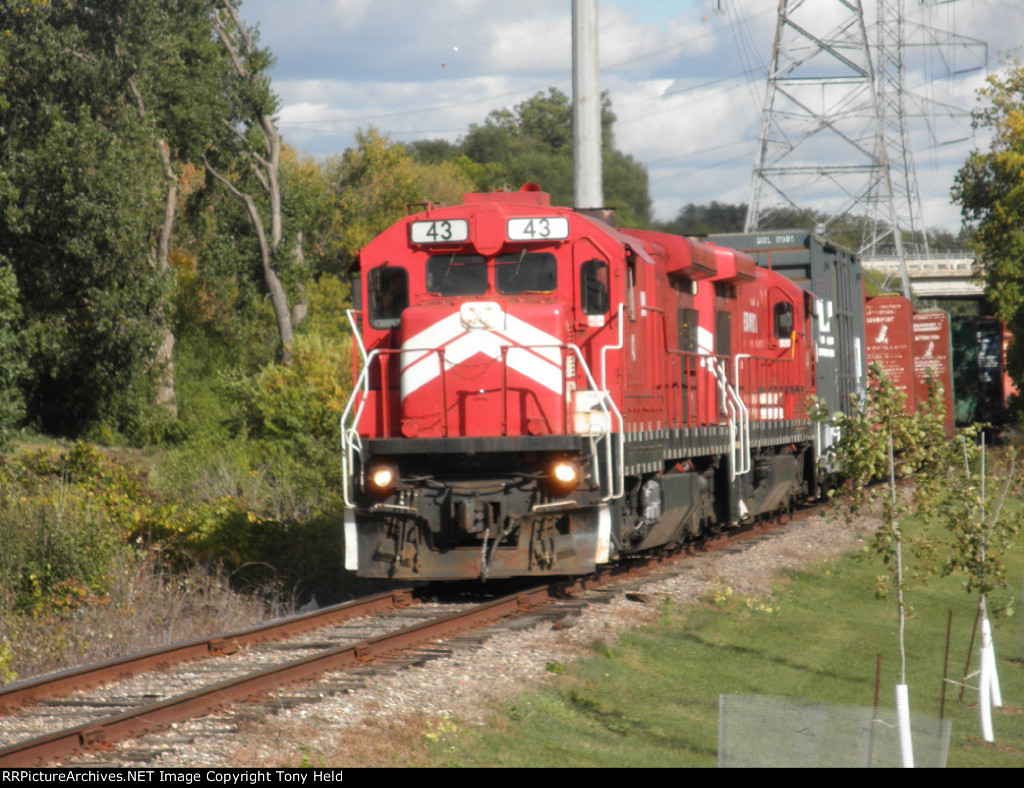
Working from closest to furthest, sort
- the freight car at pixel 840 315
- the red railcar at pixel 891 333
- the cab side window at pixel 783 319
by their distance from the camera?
1. the cab side window at pixel 783 319
2. the freight car at pixel 840 315
3. the red railcar at pixel 891 333

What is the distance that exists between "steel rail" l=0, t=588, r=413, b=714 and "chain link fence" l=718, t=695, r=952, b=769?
457 cm

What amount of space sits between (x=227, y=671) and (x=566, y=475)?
130 inches

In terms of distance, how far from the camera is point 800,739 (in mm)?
4879

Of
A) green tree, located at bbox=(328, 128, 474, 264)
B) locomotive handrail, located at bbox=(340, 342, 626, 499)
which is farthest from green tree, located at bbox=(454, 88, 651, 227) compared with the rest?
locomotive handrail, located at bbox=(340, 342, 626, 499)

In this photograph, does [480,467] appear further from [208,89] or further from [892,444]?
[208,89]

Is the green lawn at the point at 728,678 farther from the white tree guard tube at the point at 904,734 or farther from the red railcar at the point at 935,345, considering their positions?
the red railcar at the point at 935,345

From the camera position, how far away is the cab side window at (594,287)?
33.9 ft

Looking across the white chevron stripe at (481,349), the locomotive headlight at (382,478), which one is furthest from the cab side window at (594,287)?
→ the locomotive headlight at (382,478)

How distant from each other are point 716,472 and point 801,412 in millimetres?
3936

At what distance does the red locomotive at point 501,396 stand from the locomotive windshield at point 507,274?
0.01 m

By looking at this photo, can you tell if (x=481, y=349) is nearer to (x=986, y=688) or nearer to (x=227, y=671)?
(x=227, y=671)

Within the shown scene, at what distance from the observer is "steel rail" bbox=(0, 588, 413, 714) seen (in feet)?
23.9

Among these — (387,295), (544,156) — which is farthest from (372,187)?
(387,295)

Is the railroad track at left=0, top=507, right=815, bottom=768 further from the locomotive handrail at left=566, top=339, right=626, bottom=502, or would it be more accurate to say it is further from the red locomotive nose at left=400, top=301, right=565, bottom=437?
the red locomotive nose at left=400, top=301, right=565, bottom=437
